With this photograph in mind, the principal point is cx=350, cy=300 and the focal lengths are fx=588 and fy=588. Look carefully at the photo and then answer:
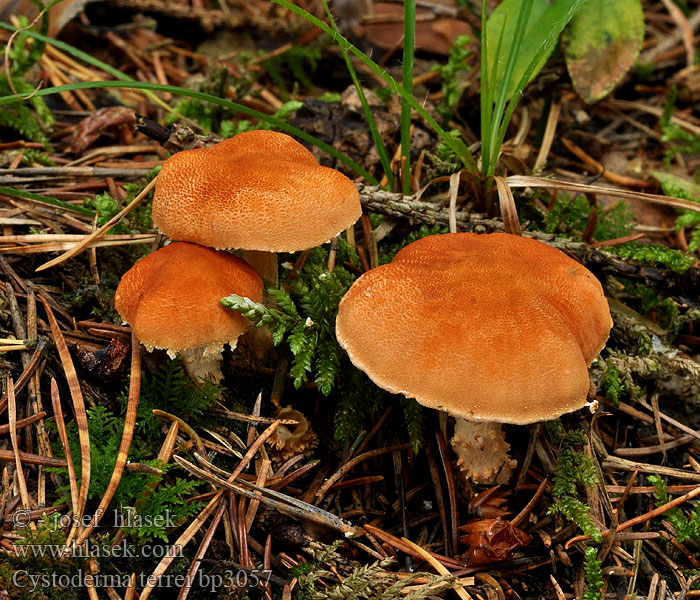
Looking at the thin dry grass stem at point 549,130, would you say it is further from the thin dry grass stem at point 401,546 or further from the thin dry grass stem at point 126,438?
the thin dry grass stem at point 126,438

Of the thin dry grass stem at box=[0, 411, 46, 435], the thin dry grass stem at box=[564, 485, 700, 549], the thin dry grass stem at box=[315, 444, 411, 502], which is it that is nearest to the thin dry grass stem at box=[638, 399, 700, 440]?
the thin dry grass stem at box=[564, 485, 700, 549]

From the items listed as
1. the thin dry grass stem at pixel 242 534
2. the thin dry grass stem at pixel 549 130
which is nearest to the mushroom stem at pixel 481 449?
the thin dry grass stem at pixel 242 534

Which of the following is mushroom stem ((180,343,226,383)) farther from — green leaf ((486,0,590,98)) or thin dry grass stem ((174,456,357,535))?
green leaf ((486,0,590,98))

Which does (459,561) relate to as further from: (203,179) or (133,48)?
(133,48)

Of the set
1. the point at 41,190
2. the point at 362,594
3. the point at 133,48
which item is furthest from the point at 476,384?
the point at 133,48

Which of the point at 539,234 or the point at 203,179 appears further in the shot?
the point at 539,234

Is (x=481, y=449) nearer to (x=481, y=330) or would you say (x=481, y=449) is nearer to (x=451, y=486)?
(x=451, y=486)

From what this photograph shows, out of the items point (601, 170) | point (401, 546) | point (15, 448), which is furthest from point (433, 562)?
point (601, 170)
